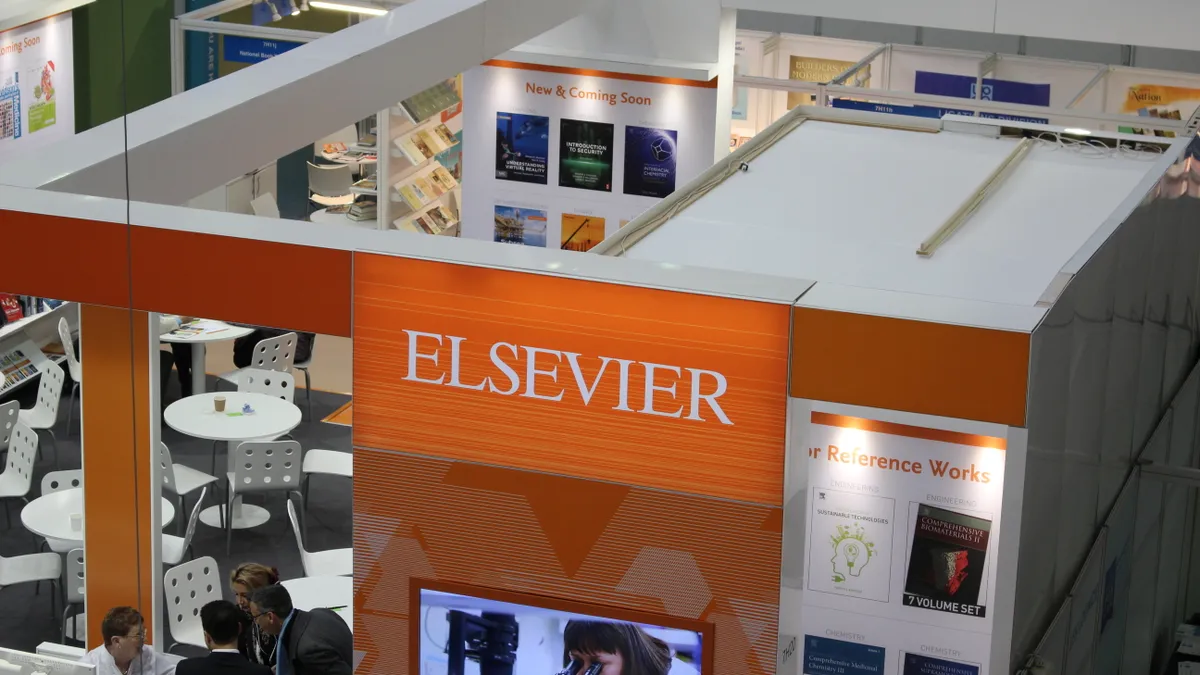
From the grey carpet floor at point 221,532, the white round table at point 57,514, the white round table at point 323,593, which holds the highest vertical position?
the white round table at point 57,514

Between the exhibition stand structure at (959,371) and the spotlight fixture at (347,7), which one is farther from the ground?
the spotlight fixture at (347,7)

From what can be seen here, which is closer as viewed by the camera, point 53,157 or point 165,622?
point 53,157

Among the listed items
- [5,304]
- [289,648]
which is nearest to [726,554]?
[289,648]

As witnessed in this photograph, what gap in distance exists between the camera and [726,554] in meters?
4.96

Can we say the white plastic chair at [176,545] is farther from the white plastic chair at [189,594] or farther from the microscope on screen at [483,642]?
the microscope on screen at [483,642]

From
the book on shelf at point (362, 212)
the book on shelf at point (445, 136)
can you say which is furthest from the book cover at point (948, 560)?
the book on shelf at point (362, 212)

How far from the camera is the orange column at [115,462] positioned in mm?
5715

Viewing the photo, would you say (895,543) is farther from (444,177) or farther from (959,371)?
(444,177)

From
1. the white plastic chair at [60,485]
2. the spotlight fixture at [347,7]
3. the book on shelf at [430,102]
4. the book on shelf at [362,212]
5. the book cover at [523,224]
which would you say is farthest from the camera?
the book on shelf at [362,212]

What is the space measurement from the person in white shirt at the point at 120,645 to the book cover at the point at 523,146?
610cm

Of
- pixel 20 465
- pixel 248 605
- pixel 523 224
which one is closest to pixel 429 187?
pixel 523 224

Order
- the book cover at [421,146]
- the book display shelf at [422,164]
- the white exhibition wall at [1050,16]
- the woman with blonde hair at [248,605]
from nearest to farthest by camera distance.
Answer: the woman with blonde hair at [248,605] < the white exhibition wall at [1050,16] < the book display shelf at [422,164] < the book cover at [421,146]

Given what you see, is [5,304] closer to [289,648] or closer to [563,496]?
[289,648]

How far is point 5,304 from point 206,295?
6.92 m
